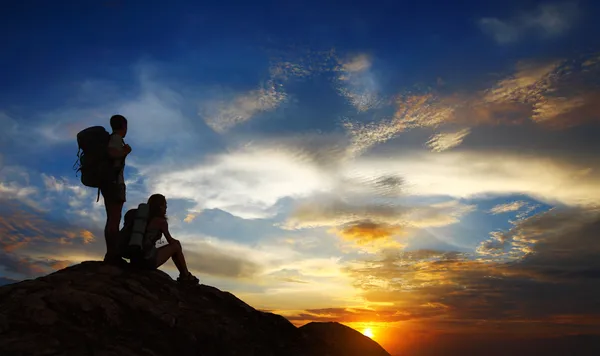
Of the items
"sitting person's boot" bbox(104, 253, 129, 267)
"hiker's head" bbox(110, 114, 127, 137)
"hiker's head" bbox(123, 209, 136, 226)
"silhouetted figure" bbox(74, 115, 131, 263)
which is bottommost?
"sitting person's boot" bbox(104, 253, 129, 267)

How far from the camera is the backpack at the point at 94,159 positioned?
10.5 m

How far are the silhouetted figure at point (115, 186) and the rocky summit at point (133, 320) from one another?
0.90 metres

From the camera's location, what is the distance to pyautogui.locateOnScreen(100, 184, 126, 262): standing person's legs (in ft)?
34.7

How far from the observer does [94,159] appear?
10.6m

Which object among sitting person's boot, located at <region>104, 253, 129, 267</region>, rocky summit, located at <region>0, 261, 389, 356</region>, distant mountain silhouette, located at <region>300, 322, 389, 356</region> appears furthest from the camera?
distant mountain silhouette, located at <region>300, 322, 389, 356</region>

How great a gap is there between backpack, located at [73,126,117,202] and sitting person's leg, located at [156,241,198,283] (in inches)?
88.9

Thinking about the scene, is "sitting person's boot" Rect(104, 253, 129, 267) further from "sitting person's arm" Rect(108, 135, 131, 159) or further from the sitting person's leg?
"sitting person's arm" Rect(108, 135, 131, 159)

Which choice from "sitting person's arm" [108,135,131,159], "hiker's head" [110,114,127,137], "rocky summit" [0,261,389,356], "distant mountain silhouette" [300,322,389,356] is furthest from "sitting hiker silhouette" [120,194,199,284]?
"distant mountain silhouette" [300,322,389,356]

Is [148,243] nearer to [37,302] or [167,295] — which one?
[167,295]

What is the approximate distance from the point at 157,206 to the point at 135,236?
1.12 metres

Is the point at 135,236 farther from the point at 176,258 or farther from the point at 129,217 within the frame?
the point at 176,258

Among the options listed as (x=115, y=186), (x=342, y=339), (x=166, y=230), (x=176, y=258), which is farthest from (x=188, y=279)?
(x=342, y=339)

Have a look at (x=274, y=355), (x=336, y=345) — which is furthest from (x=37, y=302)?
(x=336, y=345)

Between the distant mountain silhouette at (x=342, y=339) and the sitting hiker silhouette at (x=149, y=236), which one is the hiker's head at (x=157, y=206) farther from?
the distant mountain silhouette at (x=342, y=339)
